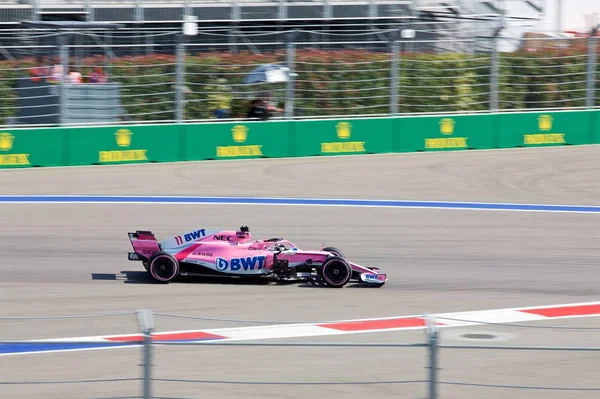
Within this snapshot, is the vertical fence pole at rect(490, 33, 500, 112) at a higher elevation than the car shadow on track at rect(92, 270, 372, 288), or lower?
higher

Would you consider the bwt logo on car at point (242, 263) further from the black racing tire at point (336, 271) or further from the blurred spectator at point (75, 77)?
the blurred spectator at point (75, 77)

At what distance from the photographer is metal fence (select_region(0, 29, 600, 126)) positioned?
19.6m

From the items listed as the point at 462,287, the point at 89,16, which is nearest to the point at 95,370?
the point at 462,287

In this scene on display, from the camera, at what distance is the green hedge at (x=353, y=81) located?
20469 millimetres

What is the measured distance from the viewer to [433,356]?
518 cm

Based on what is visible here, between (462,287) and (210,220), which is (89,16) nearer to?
(210,220)

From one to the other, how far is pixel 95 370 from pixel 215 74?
45.1ft

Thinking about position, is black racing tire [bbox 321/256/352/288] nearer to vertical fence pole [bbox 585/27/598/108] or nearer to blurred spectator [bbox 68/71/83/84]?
blurred spectator [bbox 68/71/83/84]

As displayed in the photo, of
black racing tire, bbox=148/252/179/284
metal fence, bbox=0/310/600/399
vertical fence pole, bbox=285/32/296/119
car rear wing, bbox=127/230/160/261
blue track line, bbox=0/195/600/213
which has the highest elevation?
vertical fence pole, bbox=285/32/296/119

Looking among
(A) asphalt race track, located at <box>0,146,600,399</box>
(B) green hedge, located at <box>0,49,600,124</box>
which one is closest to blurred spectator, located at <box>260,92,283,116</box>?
(B) green hedge, located at <box>0,49,600,124</box>

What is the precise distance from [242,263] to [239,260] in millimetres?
46

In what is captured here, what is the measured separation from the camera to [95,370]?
778 centimetres

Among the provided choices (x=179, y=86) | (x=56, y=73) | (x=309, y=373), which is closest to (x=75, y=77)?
(x=56, y=73)

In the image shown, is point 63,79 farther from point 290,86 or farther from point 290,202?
point 290,202
